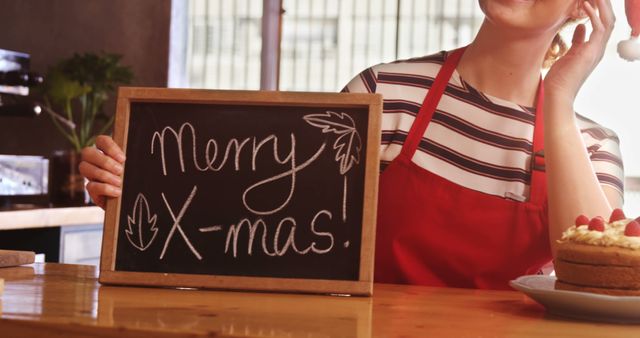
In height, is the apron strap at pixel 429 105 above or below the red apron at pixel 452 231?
above

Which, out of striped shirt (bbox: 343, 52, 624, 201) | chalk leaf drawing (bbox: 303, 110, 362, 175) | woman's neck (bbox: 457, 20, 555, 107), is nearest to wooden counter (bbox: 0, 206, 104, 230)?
striped shirt (bbox: 343, 52, 624, 201)

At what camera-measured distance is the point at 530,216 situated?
180 cm

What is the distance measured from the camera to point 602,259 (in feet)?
4.10

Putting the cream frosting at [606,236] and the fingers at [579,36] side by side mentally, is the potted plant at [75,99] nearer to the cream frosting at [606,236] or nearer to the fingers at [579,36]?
the fingers at [579,36]

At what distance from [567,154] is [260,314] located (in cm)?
73

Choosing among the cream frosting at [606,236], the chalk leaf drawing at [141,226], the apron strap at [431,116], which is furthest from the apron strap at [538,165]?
the chalk leaf drawing at [141,226]

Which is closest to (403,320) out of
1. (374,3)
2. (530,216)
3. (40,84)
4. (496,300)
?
(496,300)

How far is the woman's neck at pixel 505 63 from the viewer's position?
6.02 ft

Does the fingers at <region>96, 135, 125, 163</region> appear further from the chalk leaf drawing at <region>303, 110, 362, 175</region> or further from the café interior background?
the café interior background

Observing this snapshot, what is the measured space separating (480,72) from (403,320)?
0.95 metres

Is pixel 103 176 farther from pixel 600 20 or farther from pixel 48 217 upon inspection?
pixel 48 217

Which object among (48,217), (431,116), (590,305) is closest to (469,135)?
(431,116)

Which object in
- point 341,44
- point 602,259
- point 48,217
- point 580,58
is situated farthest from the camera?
point 341,44

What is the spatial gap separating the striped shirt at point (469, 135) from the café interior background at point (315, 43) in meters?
2.62
